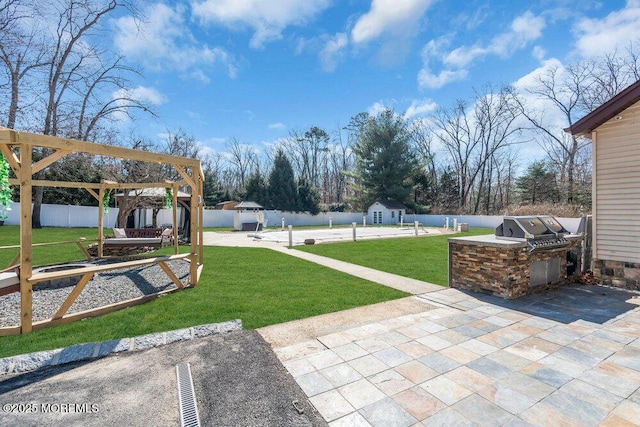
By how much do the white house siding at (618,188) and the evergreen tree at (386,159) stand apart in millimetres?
24297

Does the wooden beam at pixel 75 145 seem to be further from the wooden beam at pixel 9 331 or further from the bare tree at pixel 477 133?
the bare tree at pixel 477 133

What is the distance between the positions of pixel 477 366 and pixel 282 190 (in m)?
27.7

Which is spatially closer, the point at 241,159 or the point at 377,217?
the point at 377,217

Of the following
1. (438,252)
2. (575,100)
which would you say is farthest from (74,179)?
(575,100)

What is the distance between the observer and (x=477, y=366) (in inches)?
110

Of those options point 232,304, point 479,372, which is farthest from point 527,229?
point 232,304

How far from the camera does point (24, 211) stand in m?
3.68

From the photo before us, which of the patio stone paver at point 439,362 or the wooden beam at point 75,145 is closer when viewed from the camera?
the patio stone paver at point 439,362

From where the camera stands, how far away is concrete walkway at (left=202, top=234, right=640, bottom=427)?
2.16 meters

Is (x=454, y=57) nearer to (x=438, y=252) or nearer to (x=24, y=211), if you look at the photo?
(x=438, y=252)

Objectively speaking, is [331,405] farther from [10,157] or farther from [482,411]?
[10,157]

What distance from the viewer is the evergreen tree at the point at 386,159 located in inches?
1200

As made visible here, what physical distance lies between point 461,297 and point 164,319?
15.2 feet

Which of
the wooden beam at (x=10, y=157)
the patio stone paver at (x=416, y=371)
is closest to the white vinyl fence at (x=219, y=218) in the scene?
the wooden beam at (x=10, y=157)
